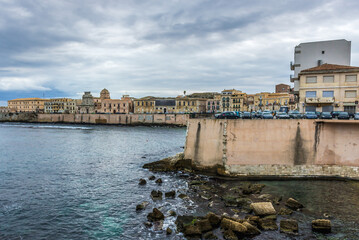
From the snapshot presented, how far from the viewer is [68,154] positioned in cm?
3881

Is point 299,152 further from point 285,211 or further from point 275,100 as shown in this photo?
point 275,100

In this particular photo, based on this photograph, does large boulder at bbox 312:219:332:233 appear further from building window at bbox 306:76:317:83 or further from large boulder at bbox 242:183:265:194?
building window at bbox 306:76:317:83

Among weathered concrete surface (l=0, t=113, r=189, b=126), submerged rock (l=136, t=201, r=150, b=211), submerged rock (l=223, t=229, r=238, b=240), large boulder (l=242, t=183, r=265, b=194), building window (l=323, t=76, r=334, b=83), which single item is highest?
building window (l=323, t=76, r=334, b=83)

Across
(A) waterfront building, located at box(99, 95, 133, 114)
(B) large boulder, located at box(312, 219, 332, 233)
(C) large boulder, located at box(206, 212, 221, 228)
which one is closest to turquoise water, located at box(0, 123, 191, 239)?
(C) large boulder, located at box(206, 212, 221, 228)

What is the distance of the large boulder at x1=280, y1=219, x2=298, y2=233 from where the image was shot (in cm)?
1357

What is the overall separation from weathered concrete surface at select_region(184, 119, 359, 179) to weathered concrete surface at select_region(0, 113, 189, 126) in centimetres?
6805

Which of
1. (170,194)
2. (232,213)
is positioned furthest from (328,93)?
(170,194)

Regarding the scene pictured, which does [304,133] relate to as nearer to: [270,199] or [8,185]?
[270,199]

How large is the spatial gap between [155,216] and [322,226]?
925 cm

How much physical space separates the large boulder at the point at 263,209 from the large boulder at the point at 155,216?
5693 mm

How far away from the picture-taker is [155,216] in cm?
1529

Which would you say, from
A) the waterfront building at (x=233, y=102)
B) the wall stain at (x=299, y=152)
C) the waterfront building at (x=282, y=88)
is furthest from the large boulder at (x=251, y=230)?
the waterfront building at (x=282, y=88)

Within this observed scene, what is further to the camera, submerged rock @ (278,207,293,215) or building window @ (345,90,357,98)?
building window @ (345,90,357,98)

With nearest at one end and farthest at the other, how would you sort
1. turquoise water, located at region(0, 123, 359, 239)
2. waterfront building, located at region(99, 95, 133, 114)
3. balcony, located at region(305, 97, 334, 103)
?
1. turquoise water, located at region(0, 123, 359, 239)
2. balcony, located at region(305, 97, 334, 103)
3. waterfront building, located at region(99, 95, 133, 114)
